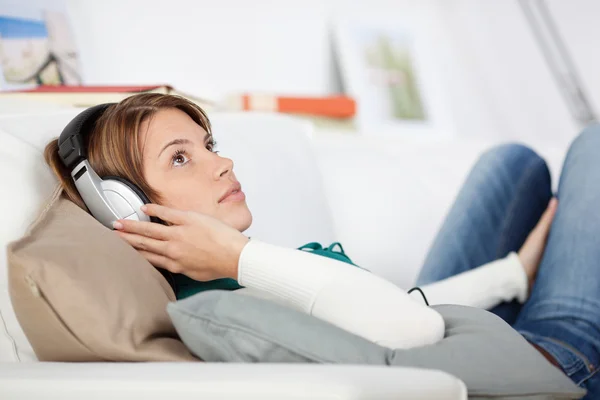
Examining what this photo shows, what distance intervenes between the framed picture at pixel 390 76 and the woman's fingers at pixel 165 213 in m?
1.96

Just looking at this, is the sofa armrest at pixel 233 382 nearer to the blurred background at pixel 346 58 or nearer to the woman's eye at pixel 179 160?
the woman's eye at pixel 179 160

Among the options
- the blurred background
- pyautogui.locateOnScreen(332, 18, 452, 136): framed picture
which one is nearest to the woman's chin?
the blurred background


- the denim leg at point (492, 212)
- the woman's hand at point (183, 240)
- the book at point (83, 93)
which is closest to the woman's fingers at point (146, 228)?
the woman's hand at point (183, 240)

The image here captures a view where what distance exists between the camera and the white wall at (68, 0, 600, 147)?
88.0 inches

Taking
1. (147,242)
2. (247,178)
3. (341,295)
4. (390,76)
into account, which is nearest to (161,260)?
(147,242)

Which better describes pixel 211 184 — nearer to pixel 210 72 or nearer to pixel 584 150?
pixel 584 150

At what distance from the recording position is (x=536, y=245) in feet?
4.92

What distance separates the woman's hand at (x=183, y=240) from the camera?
92 centimetres

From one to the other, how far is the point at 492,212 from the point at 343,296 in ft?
2.72

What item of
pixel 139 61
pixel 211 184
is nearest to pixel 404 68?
pixel 139 61

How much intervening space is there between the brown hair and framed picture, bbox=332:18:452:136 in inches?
74.7

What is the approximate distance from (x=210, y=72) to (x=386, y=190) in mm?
833

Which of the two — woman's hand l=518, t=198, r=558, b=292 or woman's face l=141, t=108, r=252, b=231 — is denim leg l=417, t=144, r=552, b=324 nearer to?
woman's hand l=518, t=198, r=558, b=292

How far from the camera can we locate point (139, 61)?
7.45 feet
